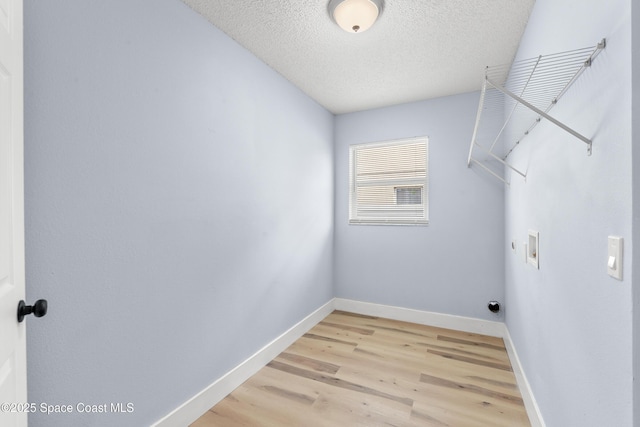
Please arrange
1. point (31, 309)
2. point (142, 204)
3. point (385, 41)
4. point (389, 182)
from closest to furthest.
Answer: point (31, 309), point (142, 204), point (385, 41), point (389, 182)

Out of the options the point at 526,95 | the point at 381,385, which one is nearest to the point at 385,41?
the point at 526,95

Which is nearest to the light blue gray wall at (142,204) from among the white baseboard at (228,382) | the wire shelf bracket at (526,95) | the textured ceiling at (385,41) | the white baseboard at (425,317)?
the white baseboard at (228,382)

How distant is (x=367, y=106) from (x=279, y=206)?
164cm

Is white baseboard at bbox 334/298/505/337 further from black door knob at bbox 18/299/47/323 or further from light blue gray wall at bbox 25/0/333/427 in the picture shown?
black door knob at bbox 18/299/47/323

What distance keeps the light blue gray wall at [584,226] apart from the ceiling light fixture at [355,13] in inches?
34.3

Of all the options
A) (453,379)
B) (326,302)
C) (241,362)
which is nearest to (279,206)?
(241,362)

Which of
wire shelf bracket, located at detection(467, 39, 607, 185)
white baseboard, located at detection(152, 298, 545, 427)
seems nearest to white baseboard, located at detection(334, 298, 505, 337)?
white baseboard, located at detection(152, 298, 545, 427)

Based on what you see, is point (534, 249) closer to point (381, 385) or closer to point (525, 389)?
point (525, 389)

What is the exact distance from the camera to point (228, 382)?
1901 millimetres

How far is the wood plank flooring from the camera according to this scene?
169 centimetres

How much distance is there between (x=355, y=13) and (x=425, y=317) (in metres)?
2.83

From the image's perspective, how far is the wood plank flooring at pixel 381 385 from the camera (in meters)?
1.69

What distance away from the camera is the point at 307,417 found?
170 centimetres

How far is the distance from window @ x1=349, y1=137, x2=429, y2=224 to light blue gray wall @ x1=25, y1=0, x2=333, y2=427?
1361 mm
